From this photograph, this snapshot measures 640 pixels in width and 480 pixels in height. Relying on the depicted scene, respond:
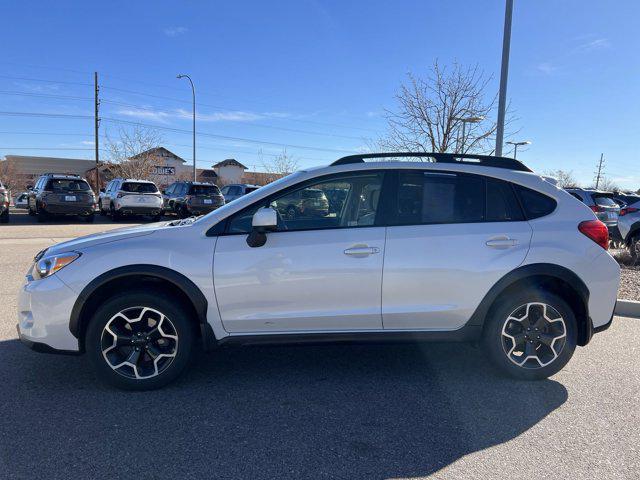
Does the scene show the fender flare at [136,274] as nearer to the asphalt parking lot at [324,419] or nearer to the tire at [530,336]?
the asphalt parking lot at [324,419]

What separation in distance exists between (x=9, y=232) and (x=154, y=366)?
520 inches

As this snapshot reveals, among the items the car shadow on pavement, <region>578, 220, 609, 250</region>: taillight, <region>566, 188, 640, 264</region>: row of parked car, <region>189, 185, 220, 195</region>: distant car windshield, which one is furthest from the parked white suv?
<region>578, 220, 609, 250</region>: taillight

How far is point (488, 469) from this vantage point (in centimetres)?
262

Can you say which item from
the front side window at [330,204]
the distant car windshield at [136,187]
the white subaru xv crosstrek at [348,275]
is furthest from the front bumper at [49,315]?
the distant car windshield at [136,187]

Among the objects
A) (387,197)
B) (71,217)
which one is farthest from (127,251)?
(71,217)

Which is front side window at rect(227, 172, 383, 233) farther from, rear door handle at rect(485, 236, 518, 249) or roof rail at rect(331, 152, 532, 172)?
rear door handle at rect(485, 236, 518, 249)

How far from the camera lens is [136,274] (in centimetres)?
340

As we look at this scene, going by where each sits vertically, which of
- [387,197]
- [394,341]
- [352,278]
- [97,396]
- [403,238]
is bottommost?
[97,396]

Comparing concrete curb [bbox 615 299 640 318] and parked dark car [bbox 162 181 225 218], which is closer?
concrete curb [bbox 615 299 640 318]

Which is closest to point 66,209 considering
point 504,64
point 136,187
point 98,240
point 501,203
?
point 136,187

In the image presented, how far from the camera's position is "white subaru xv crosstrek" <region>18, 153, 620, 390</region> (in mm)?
3420

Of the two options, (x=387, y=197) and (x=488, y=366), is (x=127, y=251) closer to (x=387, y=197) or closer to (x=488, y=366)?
(x=387, y=197)

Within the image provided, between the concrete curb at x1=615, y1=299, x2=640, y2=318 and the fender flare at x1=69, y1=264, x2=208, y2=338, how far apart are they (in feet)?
17.7

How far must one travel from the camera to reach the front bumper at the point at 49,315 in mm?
3354
